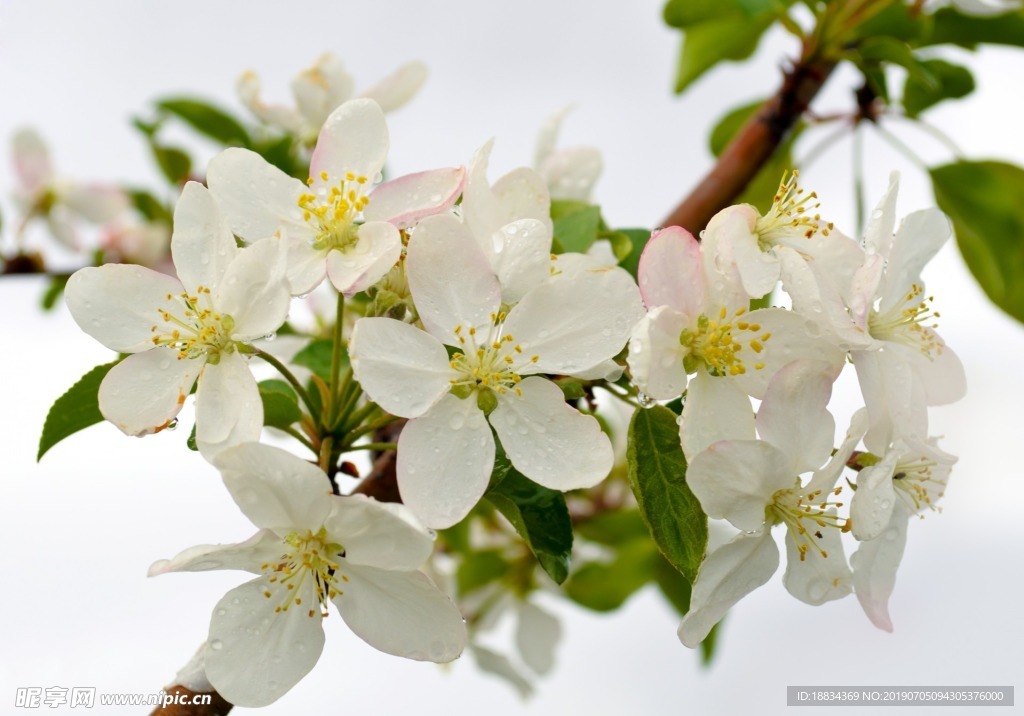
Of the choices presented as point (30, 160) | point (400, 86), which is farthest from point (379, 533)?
point (30, 160)

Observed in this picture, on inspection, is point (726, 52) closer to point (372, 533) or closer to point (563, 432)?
point (563, 432)

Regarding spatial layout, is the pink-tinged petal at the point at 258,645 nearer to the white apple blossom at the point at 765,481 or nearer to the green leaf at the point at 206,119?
the white apple blossom at the point at 765,481

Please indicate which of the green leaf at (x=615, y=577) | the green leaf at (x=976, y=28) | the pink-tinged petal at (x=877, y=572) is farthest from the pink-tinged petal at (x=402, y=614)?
the green leaf at (x=976, y=28)

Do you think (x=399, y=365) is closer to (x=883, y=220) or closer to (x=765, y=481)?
(x=765, y=481)

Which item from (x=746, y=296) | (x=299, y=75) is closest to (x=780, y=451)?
(x=746, y=296)

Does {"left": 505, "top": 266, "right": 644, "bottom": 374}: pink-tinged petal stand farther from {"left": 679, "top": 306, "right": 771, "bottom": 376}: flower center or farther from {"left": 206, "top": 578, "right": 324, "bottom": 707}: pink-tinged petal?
{"left": 206, "top": 578, "right": 324, "bottom": 707}: pink-tinged petal

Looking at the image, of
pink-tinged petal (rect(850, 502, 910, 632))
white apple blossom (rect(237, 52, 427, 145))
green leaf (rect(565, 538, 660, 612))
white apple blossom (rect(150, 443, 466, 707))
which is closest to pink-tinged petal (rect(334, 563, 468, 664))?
white apple blossom (rect(150, 443, 466, 707))

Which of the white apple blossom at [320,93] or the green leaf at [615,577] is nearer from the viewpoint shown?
the white apple blossom at [320,93]

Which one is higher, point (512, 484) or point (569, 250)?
point (569, 250)
